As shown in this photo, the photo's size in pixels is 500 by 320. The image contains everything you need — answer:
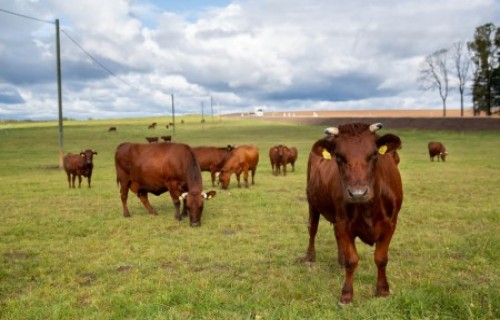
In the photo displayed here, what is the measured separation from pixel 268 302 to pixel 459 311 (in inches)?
86.3

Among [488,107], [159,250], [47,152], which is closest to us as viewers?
[159,250]

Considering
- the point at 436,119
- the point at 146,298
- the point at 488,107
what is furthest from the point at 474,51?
the point at 146,298

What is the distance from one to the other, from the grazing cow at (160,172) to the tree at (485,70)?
195 feet

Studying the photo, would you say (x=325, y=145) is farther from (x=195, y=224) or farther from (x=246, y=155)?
(x=246, y=155)

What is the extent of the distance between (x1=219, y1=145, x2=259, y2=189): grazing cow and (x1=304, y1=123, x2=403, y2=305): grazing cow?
37.7ft

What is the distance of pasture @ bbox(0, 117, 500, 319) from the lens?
5652 mm

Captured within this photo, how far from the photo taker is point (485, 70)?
62.9 m

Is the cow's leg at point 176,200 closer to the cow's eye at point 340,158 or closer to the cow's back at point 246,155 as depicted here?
the cow's back at point 246,155

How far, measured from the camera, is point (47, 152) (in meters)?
40.0

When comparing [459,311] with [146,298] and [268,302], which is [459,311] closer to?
[268,302]

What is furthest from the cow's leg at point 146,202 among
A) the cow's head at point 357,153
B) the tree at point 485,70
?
the tree at point 485,70

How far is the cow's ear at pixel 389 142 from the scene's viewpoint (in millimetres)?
5641

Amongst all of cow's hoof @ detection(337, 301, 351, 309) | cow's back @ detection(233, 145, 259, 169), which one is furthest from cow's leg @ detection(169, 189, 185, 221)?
cow's hoof @ detection(337, 301, 351, 309)

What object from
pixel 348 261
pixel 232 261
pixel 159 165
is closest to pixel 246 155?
pixel 159 165
